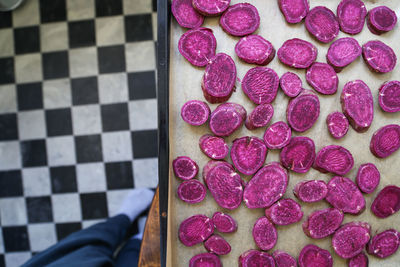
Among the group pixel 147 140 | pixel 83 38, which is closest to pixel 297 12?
pixel 147 140

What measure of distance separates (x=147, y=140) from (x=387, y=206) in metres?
1.41

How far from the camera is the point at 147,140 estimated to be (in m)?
1.99

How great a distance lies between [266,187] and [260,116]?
29cm

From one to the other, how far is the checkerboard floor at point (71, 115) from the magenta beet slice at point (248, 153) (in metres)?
0.94

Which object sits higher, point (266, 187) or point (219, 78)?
point (219, 78)

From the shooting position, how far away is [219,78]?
3.71 feet

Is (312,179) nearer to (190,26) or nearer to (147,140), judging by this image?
(190,26)

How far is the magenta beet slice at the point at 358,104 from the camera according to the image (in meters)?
1.15

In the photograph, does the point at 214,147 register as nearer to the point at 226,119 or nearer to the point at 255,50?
the point at 226,119

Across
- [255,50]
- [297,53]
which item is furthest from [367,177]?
[255,50]

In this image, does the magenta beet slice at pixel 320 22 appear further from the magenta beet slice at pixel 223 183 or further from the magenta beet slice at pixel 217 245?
the magenta beet slice at pixel 217 245

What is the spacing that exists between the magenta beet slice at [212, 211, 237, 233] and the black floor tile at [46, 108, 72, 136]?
1327 mm

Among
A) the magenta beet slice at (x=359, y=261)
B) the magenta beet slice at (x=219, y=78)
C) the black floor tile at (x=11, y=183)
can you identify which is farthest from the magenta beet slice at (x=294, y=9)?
the black floor tile at (x=11, y=183)

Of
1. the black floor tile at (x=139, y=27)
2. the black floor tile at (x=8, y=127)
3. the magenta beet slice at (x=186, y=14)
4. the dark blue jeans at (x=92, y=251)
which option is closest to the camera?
the magenta beet slice at (x=186, y=14)
